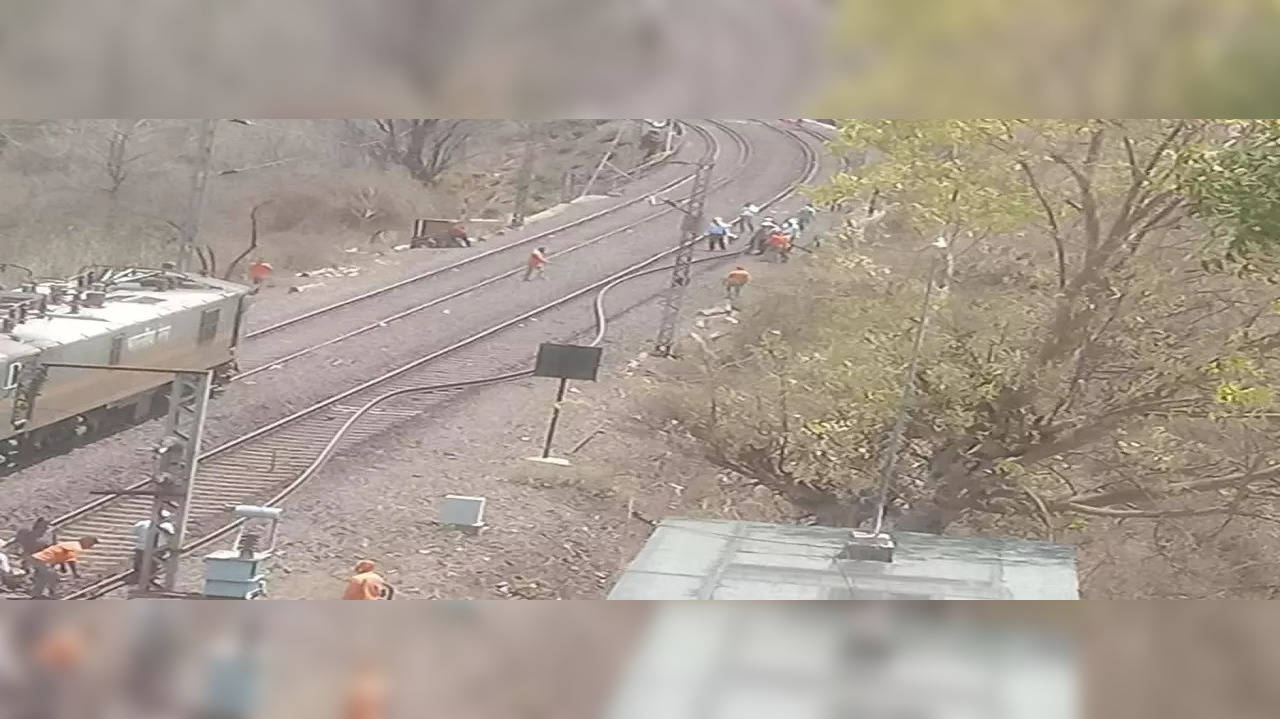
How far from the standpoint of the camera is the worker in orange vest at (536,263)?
1.42 metres

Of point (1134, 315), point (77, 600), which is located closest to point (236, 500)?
point (77, 600)

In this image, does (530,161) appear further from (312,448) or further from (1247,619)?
(1247,619)

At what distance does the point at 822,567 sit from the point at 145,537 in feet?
2.49

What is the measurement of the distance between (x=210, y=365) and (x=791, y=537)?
0.69 metres

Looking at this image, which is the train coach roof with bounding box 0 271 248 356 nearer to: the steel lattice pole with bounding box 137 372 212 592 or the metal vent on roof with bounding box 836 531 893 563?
the steel lattice pole with bounding box 137 372 212 592

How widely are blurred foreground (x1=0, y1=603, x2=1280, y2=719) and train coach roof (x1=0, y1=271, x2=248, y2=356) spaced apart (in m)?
0.30

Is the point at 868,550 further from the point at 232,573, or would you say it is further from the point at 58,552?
the point at 58,552

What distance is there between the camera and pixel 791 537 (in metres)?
1.53

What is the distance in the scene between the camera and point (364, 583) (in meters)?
1.43

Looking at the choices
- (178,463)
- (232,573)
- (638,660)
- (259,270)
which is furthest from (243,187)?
(638,660)

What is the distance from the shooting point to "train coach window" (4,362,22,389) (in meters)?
1.33

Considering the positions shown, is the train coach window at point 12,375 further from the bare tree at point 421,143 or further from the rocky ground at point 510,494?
the bare tree at point 421,143

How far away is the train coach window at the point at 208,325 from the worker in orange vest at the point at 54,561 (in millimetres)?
246

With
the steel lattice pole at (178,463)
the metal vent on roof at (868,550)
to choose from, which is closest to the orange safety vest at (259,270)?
the steel lattice pole at (178,463)
